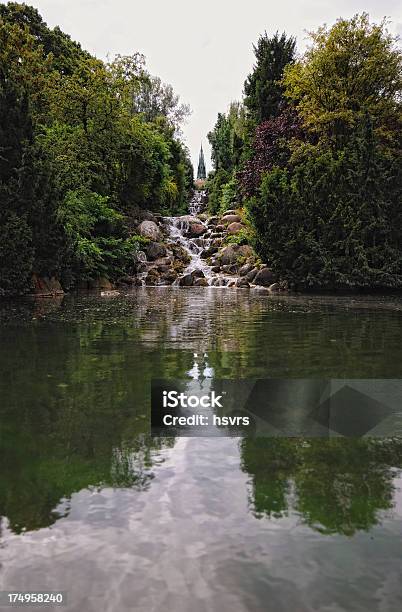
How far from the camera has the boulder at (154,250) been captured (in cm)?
3209

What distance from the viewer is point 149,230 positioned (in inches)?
1319

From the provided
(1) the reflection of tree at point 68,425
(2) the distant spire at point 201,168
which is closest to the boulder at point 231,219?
(1) the reflection of tree at point 68,425

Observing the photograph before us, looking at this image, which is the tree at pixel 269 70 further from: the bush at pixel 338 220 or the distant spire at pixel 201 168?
the distant spire at pixel 201 168

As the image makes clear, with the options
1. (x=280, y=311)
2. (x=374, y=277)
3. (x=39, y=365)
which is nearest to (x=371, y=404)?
(x=39, y=365)

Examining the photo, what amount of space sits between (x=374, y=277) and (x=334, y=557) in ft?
61.0

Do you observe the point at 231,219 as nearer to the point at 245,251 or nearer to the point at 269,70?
the point at 245,251

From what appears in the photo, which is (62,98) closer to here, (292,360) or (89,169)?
(89,169)

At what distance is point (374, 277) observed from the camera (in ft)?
63.5

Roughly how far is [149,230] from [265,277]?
39.1 ft

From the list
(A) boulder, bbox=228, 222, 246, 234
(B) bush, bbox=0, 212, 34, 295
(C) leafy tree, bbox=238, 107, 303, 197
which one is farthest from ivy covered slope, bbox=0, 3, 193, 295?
(C) leafy tree, bbox=238, 107, 303, 197

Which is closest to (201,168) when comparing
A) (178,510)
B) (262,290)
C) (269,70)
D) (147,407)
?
(269,70)

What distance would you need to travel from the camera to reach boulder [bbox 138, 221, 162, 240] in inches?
1307

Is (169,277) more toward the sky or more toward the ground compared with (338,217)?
more toward the ground

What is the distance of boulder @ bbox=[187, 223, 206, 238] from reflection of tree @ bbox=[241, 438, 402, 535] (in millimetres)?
33833
